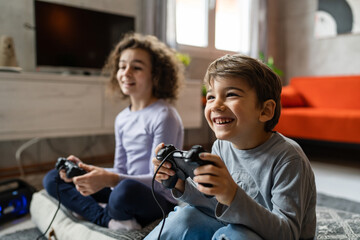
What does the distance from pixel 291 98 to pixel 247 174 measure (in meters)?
2.56

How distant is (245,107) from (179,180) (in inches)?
9.8

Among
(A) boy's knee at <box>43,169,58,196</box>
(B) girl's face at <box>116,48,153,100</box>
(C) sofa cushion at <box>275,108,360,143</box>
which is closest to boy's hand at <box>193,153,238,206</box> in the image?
(B) girl's face at <box>116,48,153,100</box>

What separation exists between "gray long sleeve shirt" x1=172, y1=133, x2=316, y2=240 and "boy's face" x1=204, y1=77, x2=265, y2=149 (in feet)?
0.22

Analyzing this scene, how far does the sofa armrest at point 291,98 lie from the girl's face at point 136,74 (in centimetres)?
204

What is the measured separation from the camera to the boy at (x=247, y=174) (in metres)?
0.65

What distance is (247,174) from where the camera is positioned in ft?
2.62

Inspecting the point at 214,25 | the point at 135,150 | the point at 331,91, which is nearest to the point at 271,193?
the point at 135,150

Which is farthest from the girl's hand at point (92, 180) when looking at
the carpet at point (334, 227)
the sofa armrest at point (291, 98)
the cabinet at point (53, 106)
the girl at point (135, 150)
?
the sofa armrest at point (291, 98)

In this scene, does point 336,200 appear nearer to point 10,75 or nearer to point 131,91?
point 131,91

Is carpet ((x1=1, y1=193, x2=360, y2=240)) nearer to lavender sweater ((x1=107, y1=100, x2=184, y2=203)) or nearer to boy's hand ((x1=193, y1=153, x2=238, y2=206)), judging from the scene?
lavender sweater ((x1=107, y1=100, x2=184, y2=203))

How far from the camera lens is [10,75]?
190 centimetres

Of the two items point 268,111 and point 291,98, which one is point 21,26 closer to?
point 268,111

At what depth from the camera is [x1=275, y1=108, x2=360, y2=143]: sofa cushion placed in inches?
96.2

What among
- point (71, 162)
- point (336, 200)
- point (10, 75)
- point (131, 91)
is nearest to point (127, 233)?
point (71, 162)
